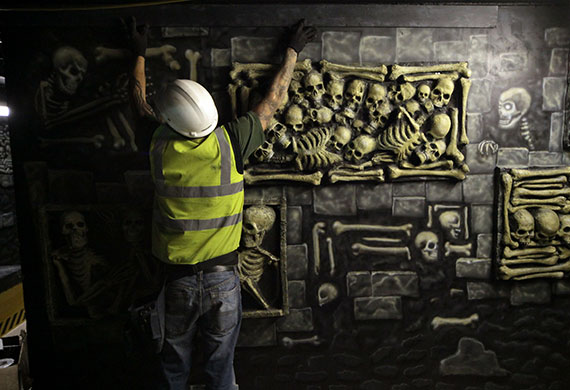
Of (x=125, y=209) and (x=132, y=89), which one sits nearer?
(x=132, y=89)

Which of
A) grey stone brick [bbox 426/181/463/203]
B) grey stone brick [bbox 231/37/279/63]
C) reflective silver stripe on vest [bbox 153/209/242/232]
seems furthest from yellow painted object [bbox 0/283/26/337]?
grey stone brick [bbox 426/181/463/203]

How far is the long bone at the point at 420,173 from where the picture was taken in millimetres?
2387

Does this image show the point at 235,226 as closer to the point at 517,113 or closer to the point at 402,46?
the point at 402,46

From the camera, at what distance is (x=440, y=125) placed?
2.34 metres

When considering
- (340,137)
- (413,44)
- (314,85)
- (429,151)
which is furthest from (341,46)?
(429,151)

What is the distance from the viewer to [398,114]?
2357 millimetres

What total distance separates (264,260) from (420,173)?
3.71ft

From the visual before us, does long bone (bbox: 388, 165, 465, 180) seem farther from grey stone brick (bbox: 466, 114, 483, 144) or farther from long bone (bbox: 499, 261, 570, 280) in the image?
long bone (bbox: 499, 261, 570, 280)

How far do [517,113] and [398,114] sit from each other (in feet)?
2.57

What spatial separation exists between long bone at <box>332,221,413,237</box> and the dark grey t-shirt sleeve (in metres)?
0.79

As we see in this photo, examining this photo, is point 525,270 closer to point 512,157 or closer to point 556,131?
point 512,157

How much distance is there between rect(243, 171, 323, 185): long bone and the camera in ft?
7.72

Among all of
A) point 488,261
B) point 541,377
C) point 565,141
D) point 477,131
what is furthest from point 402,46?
point 541,377

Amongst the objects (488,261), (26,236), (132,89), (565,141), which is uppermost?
(132,89)
